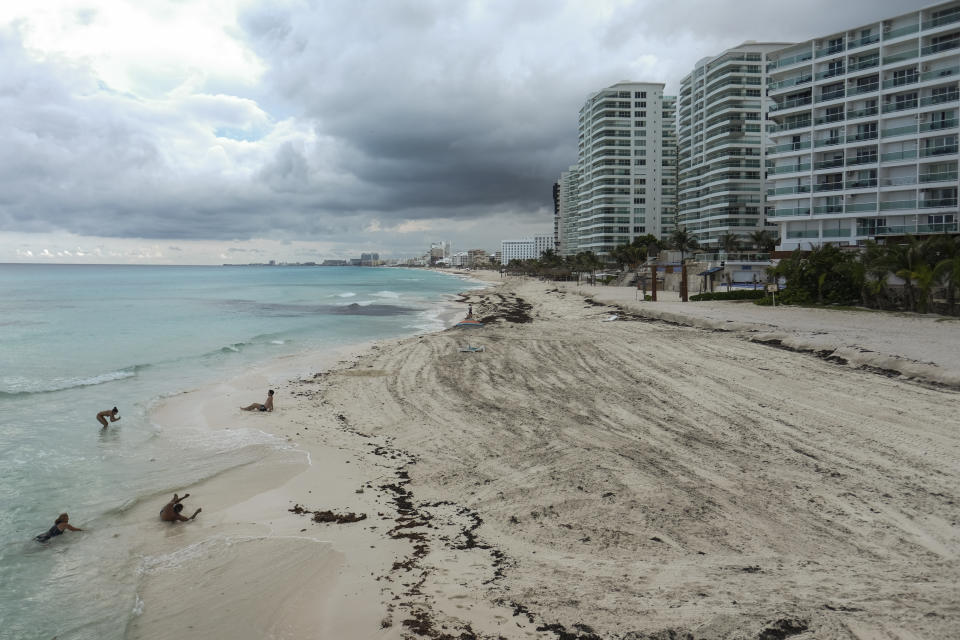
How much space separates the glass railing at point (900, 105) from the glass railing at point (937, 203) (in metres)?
7.88

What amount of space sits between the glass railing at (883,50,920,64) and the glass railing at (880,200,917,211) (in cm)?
1160

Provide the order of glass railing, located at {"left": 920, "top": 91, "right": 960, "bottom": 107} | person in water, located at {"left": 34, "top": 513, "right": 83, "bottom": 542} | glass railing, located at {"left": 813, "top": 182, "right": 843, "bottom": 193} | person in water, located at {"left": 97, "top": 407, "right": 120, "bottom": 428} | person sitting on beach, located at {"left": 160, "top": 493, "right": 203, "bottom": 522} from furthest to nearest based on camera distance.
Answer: glass railing, located at {"left": 813, "top": 182, "right": 843, "bottom": 193} → glass railing, located at {"left": 920, "top": 91, "right": 960, "bottom": 107} → person in water, located at {"left": 97, "top": 407, "right": 120, "bottom": 428} → person sitting on beach, located at {"left": 160, "top": 493, "right": 203, "bottom": 522} → person in water, located at {"left": 34, "top": 513, "right": 83, "bottom": 542}

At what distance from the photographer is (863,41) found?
46.8 meters

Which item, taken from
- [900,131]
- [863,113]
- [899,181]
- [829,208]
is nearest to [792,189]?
[829,208]

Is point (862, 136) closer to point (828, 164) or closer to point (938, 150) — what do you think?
point (828, 164)

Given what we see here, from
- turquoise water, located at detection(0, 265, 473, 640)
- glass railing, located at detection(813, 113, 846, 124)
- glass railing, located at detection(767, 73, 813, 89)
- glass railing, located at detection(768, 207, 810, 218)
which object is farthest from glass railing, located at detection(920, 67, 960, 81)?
turquoise water, located at detection(0, 265, 473, 640)

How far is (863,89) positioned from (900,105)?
128 inches

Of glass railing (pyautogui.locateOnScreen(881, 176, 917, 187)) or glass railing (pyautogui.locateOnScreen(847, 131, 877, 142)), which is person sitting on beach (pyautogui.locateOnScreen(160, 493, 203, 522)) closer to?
glass railing (pyautogui.locateOnScreen(881, 176, 917, 187))

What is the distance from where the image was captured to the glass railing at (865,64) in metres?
46.1

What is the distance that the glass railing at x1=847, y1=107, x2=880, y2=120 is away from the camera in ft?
151

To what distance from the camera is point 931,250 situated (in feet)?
96.0

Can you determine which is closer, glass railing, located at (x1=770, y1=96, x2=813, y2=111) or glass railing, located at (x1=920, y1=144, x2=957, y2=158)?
glass railing, located at (x1=920, y1=144, x2=957, y2=158)

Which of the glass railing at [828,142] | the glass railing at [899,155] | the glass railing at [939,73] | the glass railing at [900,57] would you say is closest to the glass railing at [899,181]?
the glass railing at [899,155]

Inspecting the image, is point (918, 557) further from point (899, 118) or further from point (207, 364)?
point (899, 118)
